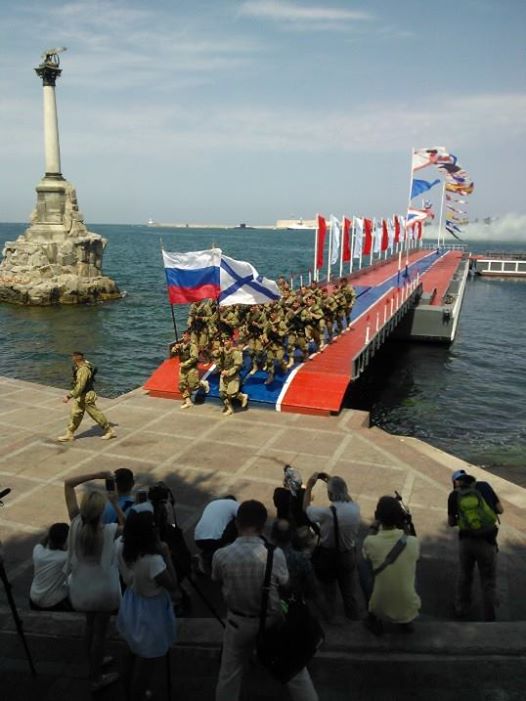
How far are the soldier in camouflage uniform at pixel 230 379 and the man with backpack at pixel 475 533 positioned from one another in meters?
7.45

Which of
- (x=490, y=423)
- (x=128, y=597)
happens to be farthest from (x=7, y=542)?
(x=490, y=423)

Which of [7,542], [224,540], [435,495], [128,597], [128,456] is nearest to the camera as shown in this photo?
[128,597]

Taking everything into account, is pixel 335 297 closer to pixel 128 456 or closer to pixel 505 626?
pixel 128 456

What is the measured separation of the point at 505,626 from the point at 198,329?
11890 millimetres

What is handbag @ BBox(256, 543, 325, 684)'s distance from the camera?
3844 millimetres

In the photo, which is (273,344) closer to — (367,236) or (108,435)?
(108,435)

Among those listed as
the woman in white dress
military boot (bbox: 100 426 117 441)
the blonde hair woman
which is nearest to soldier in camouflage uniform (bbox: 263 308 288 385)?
Answer: military boot (bbox: 100 426 117 441)

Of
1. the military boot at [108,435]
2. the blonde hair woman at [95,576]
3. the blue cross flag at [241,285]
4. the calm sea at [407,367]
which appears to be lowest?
the calm sea at [407,367]

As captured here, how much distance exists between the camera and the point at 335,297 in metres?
18.4

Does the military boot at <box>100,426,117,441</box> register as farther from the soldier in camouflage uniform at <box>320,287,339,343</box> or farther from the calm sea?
the calm sea

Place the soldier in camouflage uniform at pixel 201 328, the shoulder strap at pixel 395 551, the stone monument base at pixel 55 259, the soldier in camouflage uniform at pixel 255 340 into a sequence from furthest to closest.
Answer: the stone monument base at pixel 55 259
the soldier in camouflage uniform at pixel 201 328
the soldier in camouflage uniform at pixel 255 340
the shoulder strap at pixel 395 551

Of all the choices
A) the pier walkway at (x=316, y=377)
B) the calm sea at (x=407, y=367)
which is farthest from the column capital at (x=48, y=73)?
the pier walkway at (x=316, y=377)

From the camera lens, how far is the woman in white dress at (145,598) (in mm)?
4016

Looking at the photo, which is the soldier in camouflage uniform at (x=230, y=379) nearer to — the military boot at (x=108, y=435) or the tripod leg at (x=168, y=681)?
the military boot at (x=108, y=435)
